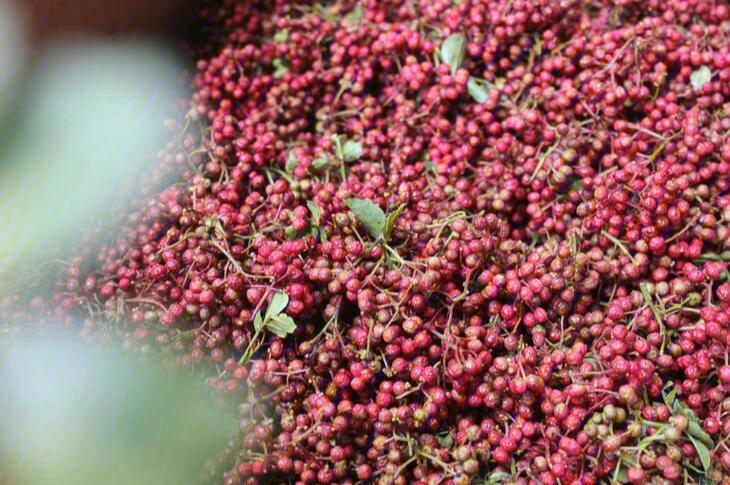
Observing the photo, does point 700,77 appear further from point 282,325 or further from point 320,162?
point 282,325

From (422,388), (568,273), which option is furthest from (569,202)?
(422,388)

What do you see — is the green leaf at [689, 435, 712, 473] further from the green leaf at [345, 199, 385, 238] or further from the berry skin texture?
the green leaf at [345, 199, 385, 238]

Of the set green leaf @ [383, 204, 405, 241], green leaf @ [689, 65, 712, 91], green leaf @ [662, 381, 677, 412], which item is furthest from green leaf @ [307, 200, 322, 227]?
green leaf @ [689, 65, 712, 91]

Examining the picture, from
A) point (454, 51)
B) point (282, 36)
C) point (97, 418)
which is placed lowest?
point (97, 418)

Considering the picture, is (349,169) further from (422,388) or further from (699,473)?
(699,473)

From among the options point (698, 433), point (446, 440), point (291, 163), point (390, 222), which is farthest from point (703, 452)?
point (291, 163)

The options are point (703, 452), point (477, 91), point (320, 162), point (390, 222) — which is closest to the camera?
point (703, 452)

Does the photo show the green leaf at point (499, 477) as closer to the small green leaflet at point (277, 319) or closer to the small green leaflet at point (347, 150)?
the small green leaflet at point (277, 319)

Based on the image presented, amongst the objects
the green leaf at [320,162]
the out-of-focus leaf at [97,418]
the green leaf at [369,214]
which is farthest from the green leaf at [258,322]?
the green leaf at [320,162]
